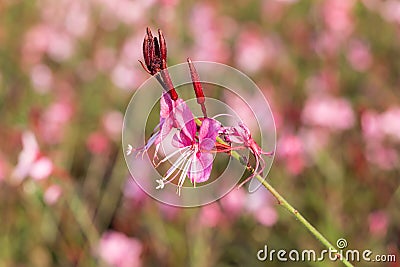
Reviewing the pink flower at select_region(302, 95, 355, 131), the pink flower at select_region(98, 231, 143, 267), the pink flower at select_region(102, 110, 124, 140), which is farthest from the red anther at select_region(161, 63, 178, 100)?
the pink flower at select_region(102, 110, 124, 140)

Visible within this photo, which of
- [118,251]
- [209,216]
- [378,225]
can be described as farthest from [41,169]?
[378,225]

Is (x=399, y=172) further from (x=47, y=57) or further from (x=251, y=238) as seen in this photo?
(x=47, y=57)

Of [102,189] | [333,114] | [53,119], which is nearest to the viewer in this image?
[333,114]

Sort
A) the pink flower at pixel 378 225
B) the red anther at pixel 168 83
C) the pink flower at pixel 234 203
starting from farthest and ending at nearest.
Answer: the pink flower at pixel 234 203 < the pink flower at pixel 378 225 < the red anther at pixel 168 83

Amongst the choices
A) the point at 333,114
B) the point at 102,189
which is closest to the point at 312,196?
the point at 333,114

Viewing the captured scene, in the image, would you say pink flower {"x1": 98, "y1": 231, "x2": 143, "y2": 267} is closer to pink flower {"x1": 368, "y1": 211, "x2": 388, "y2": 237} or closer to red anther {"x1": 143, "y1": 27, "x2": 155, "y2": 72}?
pink flower {"x1": 368, "y1": 211, "x2": 388, "y2": 237}

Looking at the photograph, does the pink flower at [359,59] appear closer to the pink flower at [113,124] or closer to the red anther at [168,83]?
the pink flower at [113,124]

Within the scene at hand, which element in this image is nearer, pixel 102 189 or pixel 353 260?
pixel 353 260

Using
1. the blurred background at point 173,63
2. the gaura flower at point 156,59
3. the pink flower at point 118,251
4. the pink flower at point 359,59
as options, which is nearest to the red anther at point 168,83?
the gaura flower at point 156,59
